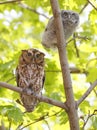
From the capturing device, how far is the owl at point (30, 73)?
140 inches

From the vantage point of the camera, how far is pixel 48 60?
434cm

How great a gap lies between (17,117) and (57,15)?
2.50ft

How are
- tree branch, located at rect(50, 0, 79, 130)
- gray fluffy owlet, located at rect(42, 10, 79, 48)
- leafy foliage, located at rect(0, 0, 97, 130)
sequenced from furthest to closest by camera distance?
gray fluffy owlet, located at rect(42, 10, 79, 48)
leafy foliage, located at rect(0, 0, 97, 130)
tree branch, located at rect(50, 0, 79, 130)

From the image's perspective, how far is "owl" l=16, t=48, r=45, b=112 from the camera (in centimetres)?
355

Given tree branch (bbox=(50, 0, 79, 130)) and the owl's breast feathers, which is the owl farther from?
tree branch (bbox=(50, 0, 79, 130))

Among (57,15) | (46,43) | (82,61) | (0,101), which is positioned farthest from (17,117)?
(82,61)

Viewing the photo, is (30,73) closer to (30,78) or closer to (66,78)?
(30,78)

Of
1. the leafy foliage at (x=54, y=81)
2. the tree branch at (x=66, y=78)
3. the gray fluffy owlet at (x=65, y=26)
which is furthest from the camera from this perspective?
the gray fluffy owlet at (x=65, y=26)

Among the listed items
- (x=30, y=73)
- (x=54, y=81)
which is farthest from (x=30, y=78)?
(x=54, y=81)

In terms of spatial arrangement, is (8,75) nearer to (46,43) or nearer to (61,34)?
(46,43)

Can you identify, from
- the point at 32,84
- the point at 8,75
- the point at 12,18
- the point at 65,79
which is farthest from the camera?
the point at 12,18

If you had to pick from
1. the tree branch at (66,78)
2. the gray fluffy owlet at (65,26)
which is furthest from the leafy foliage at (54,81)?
the tree branch at (66,78)

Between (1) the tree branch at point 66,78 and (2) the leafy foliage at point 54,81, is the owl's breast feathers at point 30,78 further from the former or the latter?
(1) the tree branch at point 66,78

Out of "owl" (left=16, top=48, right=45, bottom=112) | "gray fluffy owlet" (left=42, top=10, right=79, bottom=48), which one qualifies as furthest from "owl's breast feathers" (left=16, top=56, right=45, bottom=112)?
"gray fluffy owlet" (left=42, top=10, right=79, bottom=48)
